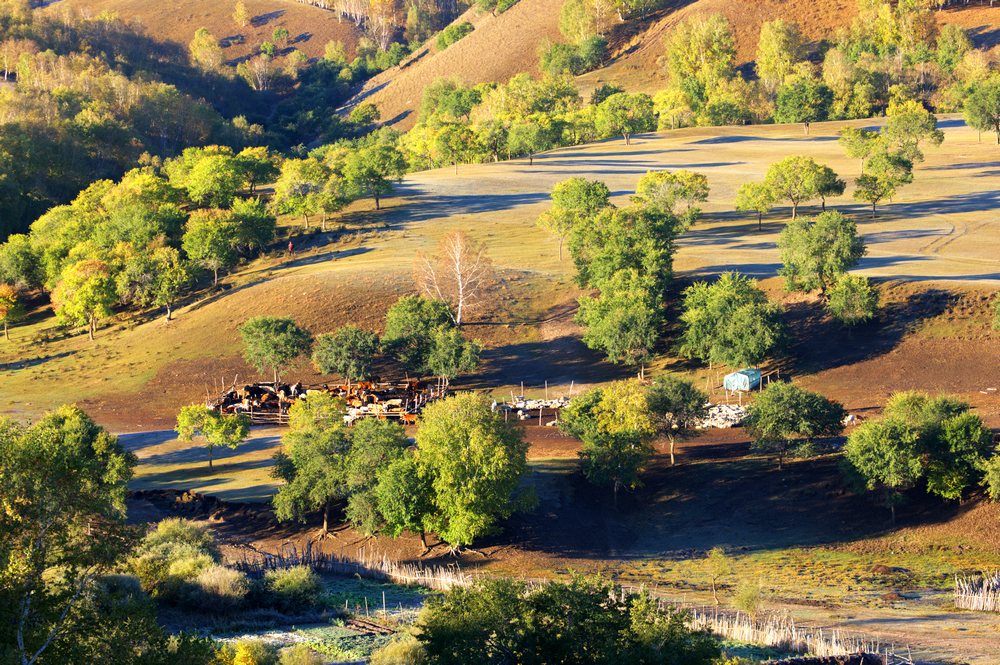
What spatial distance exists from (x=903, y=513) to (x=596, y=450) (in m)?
14.3

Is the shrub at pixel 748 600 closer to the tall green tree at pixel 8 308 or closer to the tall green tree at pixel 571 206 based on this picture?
the tall green tree at pixel 571 206

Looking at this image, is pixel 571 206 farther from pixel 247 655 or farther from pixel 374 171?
pixel 247 655

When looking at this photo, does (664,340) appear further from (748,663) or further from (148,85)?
(148,85)

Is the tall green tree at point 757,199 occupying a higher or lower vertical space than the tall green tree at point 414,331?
higher

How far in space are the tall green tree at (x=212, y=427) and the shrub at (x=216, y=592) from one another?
25.3 metres

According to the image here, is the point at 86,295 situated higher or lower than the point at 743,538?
higher

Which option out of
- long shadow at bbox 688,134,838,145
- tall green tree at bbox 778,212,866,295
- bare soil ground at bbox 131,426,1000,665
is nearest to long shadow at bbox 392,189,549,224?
long shadow at bbox 688,134,838,145

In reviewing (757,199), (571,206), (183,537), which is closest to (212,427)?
(183,537)

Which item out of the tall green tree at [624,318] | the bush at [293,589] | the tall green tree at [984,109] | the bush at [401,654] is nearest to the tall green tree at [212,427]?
the bush at [293,589]

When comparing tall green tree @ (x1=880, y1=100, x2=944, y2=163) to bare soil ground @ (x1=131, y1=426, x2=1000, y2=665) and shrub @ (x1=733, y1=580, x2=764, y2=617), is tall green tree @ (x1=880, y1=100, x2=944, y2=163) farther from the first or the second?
shrub @ (x1=733, y1=580, x2=764, y2=617)

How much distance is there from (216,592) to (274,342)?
1632 inches

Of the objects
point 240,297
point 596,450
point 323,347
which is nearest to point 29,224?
point 240,297

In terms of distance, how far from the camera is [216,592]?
38.0 meters

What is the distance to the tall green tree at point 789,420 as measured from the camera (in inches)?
2254
